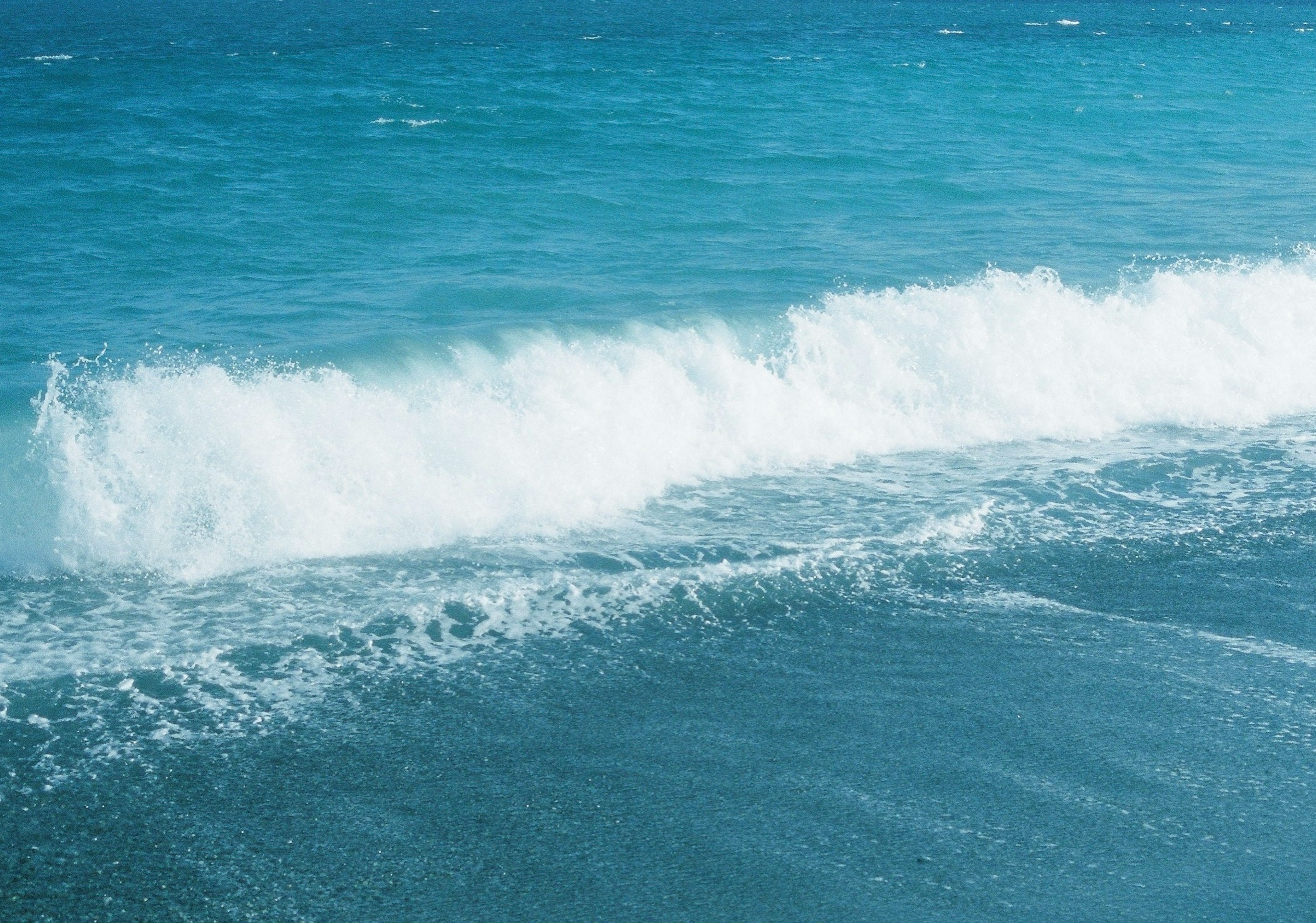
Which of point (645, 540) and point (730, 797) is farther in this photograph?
point (645, 540)

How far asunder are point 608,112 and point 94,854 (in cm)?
2061

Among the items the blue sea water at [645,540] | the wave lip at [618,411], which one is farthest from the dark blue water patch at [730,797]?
the wave lip at [618,411]

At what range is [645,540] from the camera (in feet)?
29.7

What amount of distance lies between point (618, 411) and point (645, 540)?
2240 mm

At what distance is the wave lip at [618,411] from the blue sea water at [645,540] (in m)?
0.05

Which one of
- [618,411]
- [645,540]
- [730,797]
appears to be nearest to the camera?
[730,797]

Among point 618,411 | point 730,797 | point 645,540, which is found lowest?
point 730,797

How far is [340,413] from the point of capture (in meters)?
10.3

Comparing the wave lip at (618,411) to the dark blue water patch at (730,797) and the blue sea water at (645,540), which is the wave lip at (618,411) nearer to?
the blue sea water at (645,540)

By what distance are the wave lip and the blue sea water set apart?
0.15 feet

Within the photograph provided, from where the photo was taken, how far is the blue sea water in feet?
18.5

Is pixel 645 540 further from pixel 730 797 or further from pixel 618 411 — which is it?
pixel 730 797

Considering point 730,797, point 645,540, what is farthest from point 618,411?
point 730,797

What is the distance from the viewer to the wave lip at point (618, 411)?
30.0ft
